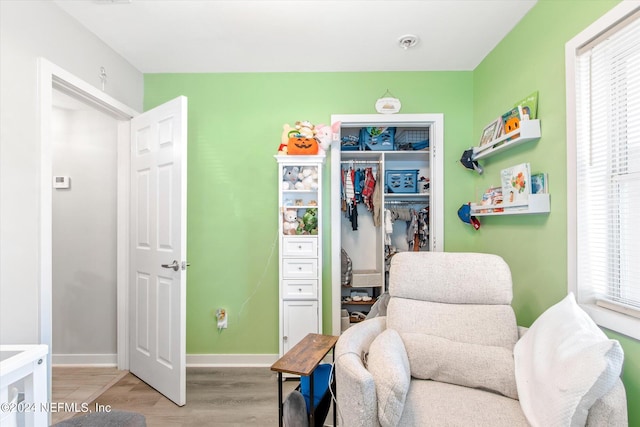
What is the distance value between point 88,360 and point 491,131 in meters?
3.76

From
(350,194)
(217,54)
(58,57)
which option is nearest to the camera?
(58,57)

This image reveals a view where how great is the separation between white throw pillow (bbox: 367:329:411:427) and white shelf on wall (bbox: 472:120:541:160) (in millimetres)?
1429

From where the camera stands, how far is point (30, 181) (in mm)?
1584

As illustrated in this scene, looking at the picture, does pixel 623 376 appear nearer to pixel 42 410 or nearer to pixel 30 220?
pixel 42 410

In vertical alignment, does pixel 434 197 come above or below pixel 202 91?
below

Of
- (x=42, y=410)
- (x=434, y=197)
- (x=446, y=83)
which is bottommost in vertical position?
(x=42, y=410)

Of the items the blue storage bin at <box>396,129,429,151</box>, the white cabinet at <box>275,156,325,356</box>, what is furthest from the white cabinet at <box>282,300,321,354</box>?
the blue storage bin at <box>396,129,429,151</box>

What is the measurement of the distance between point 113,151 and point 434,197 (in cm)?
280

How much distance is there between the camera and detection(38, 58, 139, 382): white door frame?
163cm

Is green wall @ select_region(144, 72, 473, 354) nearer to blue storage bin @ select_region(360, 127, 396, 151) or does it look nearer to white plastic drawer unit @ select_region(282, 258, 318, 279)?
white plastic drawer unit @ select_region(282, 258, 318, 279)

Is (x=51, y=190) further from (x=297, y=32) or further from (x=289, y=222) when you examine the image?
(x=297, y=32)

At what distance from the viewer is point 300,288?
2354 mm

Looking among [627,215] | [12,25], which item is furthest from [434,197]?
[12,25]

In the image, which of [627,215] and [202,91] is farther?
[202,91]
